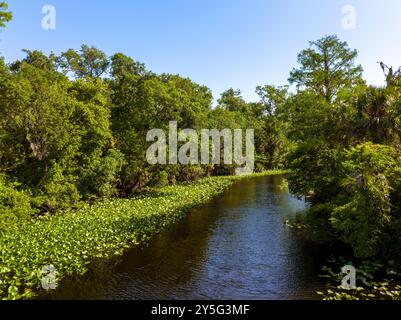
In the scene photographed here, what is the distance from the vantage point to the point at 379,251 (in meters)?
17.4

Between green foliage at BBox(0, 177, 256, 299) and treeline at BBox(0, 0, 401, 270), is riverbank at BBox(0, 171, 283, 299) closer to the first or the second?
green foliage at BBox(0, 177, 256, 299)

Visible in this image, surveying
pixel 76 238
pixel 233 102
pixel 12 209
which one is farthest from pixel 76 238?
pixel 233 102

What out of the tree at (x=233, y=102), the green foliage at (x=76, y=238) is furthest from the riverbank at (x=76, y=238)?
the tree at (x=233, y=102)

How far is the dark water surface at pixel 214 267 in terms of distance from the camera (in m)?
15.2

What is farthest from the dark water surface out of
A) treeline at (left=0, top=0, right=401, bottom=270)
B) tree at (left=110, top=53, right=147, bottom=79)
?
tree at (left=110, top=53, right=147, bottom=79)

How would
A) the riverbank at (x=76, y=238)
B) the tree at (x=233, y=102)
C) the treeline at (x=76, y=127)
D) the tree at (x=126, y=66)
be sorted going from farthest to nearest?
1. the tree at (x=233, y=102)
2. the tree at (x=126, y=66)
3. the treeline at (x=76, y=127)
4. the riverbank at (x=76, y=238)

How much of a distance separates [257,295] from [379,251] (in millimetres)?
6577

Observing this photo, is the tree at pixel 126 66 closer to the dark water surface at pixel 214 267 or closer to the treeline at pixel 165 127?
the treeline at pixel 165 127

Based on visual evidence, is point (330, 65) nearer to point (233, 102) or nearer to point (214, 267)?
point (214, 267)

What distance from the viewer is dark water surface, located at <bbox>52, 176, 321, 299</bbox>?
599 inches

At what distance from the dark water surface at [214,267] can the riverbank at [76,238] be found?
1.13m

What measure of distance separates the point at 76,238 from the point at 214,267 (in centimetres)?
784

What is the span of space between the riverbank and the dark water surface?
1135 millimetres
